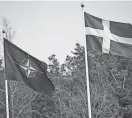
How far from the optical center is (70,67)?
5278 centimetres

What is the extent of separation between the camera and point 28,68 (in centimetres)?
1075

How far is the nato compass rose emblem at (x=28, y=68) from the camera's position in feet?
35.3

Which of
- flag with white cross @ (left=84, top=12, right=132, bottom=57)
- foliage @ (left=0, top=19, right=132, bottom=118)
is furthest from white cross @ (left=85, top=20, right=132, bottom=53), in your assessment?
foliage @ (left=0, top=19, right=132, bottom=118)

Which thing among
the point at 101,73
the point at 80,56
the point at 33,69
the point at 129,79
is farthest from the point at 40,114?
the point at 33,69

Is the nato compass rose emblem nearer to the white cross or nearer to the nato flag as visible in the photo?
the nato flag

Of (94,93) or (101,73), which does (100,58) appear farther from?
(94,93)

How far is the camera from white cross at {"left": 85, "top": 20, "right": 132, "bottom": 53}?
1105 centimetres

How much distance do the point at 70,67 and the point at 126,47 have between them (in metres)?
41.7

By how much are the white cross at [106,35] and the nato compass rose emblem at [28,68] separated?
2334 millimetres

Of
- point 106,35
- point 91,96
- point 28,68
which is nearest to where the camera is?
point 28,68

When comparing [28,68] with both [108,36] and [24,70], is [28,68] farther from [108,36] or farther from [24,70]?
[108,36]

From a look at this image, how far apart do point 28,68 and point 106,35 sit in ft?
9.99

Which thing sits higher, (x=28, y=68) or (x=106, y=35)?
(x=106, y=35)

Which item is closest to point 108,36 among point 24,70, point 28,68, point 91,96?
point 28,68
